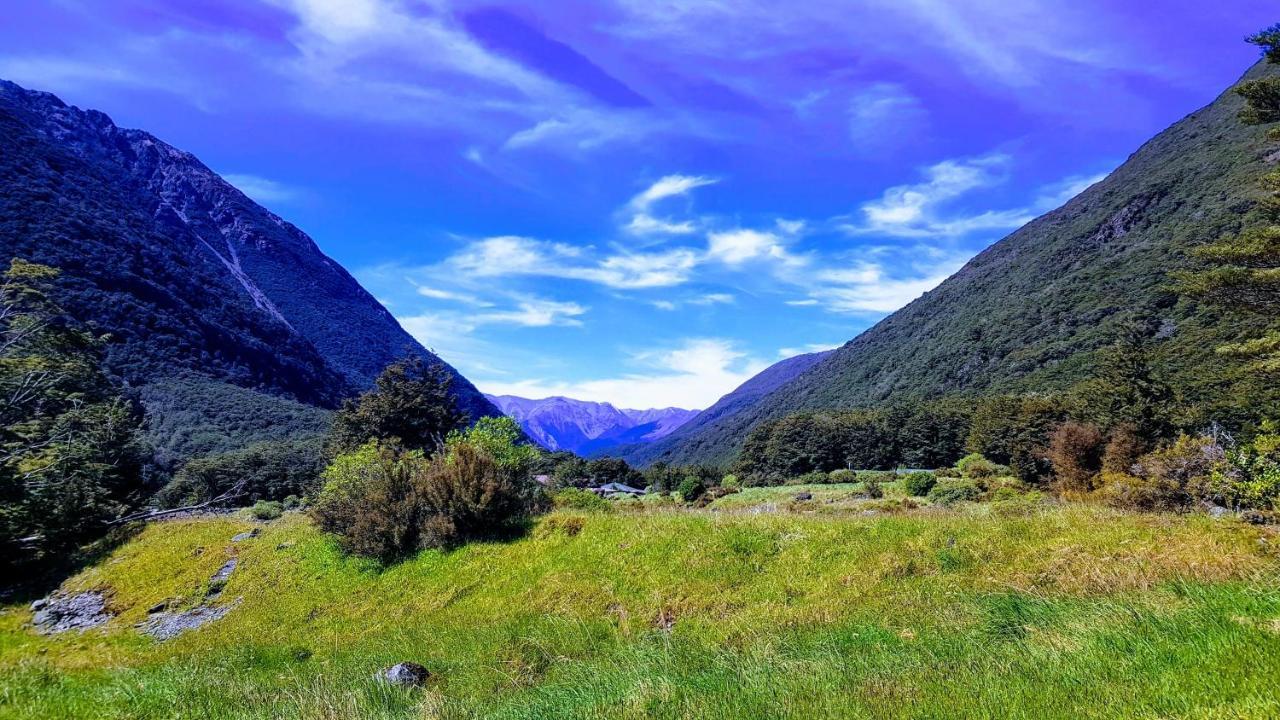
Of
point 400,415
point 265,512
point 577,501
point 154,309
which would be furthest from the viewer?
point 154,309

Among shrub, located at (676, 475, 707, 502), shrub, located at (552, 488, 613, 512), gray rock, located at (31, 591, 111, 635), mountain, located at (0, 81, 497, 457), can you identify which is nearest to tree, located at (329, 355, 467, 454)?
shrub, located at (552, 488, 613, 512)

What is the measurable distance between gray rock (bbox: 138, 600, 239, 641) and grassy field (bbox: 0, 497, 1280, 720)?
0.45 meters

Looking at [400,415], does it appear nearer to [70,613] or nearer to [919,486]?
[70,613]

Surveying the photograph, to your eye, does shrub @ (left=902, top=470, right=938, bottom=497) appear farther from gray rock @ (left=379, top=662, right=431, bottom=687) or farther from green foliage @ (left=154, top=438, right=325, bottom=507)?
green foliage @ (left=154, top=438, right=325, bottom=507)

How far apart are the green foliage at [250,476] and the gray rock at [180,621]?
40340 mm

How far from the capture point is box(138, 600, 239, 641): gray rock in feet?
45.2

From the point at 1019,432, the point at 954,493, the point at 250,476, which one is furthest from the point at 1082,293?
the point at 250,476

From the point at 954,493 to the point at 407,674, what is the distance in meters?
30.3

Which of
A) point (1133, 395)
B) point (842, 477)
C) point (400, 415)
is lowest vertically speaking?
point (842, 477)

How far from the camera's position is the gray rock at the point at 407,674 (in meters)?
6.95

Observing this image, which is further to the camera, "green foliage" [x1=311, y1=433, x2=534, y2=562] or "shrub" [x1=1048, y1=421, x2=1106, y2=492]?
"shrub" [x1=1048, y1=421, x2=1106, y2=492]

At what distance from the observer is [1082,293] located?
383ft

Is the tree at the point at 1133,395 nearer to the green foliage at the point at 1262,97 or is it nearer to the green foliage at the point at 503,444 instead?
the green foliage at the point at 1262,97

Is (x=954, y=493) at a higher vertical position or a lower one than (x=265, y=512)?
lower
